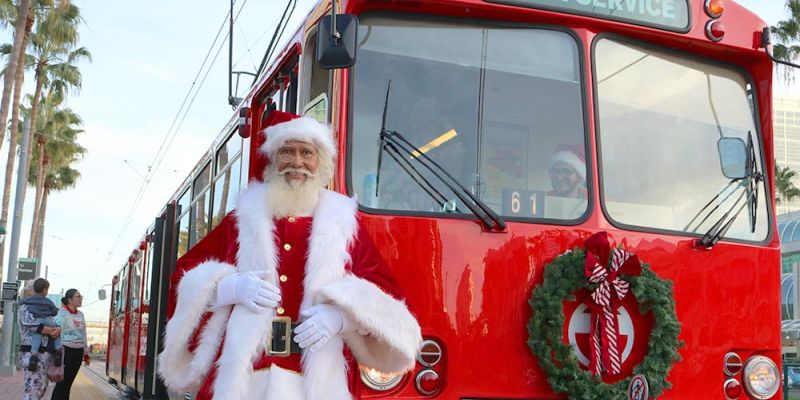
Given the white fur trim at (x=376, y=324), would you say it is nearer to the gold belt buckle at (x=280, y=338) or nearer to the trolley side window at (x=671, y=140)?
the gold belt buckle at (x=280, y=338)

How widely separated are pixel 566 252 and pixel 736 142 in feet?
4.55

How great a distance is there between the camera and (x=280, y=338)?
3.56 metres

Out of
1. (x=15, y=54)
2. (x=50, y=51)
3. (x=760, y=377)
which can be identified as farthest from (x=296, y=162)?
(x=50, y=51)

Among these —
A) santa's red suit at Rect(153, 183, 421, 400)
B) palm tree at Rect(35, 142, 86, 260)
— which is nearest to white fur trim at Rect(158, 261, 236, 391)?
santa's red suit at Rect(153, 183, 421, 400)

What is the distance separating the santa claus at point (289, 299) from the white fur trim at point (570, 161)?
1338 millimetres

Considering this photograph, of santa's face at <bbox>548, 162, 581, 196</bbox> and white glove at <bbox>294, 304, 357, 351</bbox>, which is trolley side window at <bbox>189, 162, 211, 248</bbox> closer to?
santa's face at <bbox>548, 162, 581, 196</bbox>

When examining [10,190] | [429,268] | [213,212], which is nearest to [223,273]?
[429,268]

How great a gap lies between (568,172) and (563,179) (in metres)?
0.05

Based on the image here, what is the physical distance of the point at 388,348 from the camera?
362 centimetres

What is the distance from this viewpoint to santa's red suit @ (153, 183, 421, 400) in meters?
3.50

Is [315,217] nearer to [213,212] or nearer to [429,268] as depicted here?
[429,268]

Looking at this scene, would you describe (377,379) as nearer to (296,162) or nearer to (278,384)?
(278,384)

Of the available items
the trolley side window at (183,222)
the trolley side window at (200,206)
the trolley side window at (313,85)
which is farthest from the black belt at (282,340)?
the trolley side window at (183,222)

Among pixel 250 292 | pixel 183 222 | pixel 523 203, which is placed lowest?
pixel 250 292
